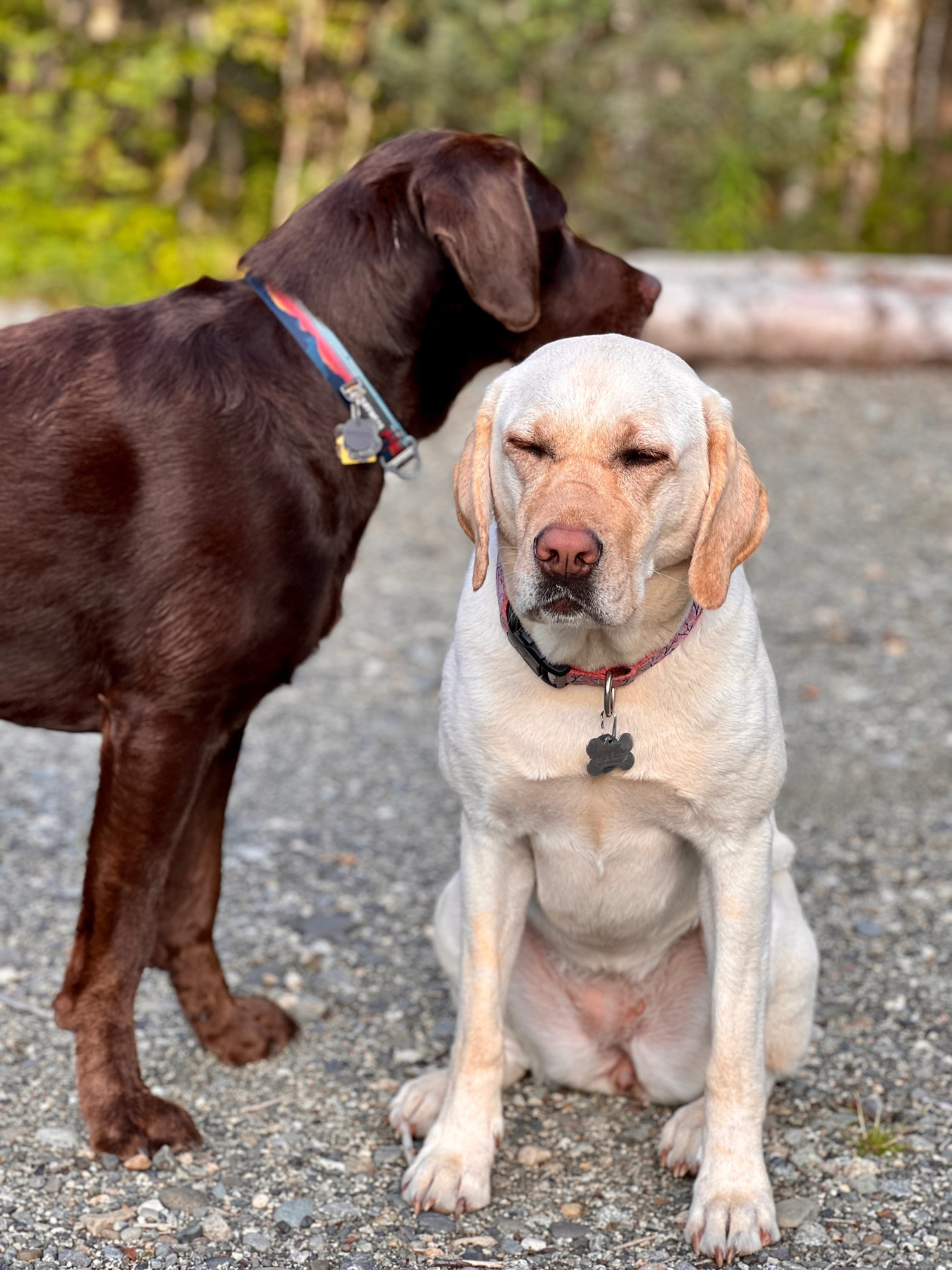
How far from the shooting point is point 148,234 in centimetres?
1086

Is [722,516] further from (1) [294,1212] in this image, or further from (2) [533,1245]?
(1) [294,1212]

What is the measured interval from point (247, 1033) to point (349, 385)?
134cm

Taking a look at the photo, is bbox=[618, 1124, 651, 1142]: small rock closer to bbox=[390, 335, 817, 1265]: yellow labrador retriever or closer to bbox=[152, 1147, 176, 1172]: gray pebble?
bbox=[390, 335, 817, 1265]: yellow labrador retriever

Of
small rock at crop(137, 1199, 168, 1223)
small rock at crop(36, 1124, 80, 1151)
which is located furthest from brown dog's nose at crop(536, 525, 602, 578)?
small rock at crop(36, 1124, 80, 1151)

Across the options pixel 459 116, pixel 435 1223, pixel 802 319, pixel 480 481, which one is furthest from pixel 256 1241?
pixel 459 116

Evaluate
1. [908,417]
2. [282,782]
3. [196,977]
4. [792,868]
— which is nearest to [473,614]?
[196,977]

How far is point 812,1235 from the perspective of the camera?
246 centimetres

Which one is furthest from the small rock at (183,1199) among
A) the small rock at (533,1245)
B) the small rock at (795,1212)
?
the small rock at (795,1212)

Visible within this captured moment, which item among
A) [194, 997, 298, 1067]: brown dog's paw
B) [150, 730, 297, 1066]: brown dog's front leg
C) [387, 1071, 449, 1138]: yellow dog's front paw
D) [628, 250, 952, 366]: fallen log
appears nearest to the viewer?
[387, 1071, 449, 1138]: yellow dog's front paw

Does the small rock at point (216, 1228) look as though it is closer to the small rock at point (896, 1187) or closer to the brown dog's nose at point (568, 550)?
the small rock at point (896, 1187)

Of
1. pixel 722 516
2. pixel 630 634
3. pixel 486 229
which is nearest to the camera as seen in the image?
pixel 722 516

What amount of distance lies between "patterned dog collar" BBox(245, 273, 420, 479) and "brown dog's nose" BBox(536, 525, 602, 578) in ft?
2.08

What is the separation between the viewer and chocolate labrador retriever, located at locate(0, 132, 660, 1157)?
2549 millimetres

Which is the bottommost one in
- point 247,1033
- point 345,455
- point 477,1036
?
point 247,1033
